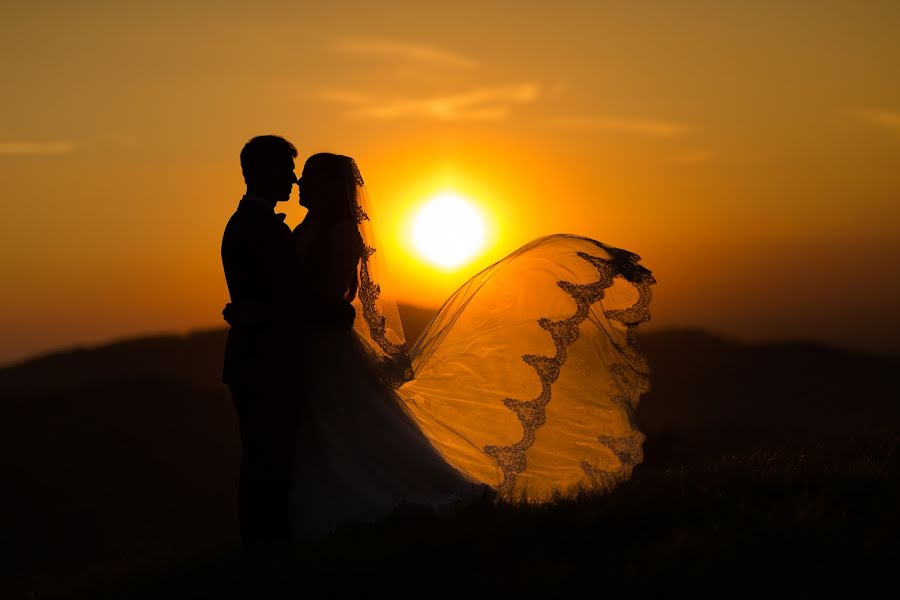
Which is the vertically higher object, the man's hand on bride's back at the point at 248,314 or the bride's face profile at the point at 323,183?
the bride's face profile at the point at 323,183

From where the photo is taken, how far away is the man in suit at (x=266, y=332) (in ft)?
28.8

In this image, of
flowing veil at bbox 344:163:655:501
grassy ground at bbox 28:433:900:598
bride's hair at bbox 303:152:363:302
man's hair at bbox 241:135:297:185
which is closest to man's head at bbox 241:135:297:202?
man's hair at bbox 241:135:297:185

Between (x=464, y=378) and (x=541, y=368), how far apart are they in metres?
0.78

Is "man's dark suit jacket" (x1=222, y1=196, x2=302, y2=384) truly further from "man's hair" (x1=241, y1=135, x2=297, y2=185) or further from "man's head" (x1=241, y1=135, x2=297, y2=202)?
"man's hair" (x1=241, y1=135, x2=297, y2=185)

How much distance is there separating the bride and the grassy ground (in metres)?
0.67

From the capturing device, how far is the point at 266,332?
29.0 feet

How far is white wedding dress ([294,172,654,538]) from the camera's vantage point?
29.4 feet

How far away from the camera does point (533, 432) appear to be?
34.3 ft

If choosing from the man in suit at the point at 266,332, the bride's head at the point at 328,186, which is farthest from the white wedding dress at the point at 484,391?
the bride's head at the point at 328,186

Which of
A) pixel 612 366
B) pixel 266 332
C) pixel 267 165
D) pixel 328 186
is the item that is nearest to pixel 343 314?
pixel 266 332

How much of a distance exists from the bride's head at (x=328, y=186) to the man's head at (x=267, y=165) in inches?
8.8

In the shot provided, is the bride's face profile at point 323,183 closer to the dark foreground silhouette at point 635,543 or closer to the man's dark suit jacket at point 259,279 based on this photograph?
the man's dark suit jacket at point 259,279

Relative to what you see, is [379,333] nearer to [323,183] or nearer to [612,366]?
[323,183]

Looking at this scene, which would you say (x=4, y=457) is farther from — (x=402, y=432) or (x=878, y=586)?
(x=878, y=586)
